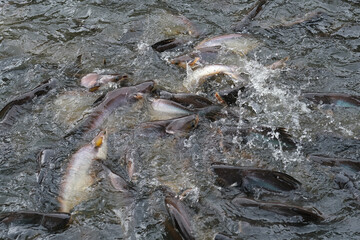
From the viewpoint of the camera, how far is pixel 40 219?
141 inches

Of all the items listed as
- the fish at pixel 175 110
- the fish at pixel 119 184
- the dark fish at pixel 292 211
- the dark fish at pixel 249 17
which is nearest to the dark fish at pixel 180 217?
the fish at pixel 119 184

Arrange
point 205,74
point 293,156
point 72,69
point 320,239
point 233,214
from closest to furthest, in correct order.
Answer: point 320,239 < point 233,214 < point 293,156 < point 205,74 < point 72,69

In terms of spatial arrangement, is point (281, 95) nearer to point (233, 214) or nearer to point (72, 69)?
point (233, 214)

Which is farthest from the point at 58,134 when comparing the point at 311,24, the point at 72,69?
the point at 311,24

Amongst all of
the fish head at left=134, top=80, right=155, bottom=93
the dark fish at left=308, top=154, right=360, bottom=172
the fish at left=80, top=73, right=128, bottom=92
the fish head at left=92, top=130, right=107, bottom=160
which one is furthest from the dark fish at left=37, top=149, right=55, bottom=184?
the dark fish at left=308, top=154, right=360, bottom=172

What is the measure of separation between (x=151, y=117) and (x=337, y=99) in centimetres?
251

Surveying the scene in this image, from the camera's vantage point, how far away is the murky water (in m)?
3.73

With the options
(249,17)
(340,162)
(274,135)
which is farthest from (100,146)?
(249,17)

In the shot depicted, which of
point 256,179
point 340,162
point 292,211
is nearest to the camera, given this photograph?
point 292,211

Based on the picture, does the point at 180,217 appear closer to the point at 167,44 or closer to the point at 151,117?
the point at 151,117

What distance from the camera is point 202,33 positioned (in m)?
6.56

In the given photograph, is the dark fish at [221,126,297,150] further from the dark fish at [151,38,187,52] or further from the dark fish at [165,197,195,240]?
the dark fish at [151,38,187,52]

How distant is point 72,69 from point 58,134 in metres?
1.48

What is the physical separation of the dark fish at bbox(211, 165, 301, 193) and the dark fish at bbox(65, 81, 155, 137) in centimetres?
187
